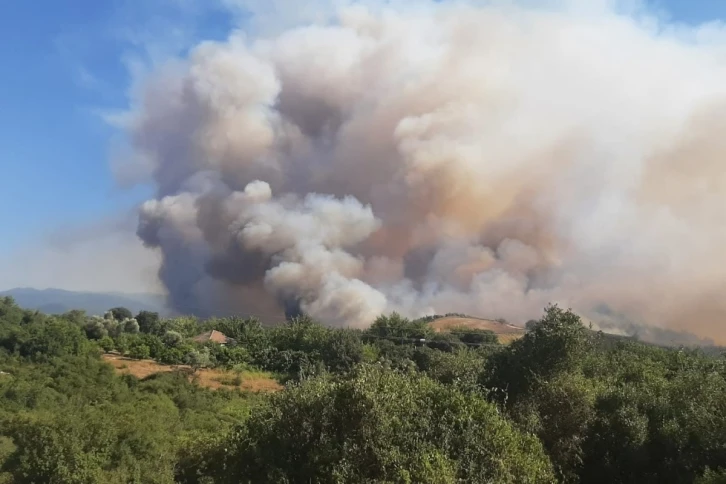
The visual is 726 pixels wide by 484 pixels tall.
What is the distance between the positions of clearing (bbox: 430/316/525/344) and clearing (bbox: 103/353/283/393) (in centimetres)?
2745

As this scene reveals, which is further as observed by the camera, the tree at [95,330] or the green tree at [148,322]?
the green tree at [148,322]

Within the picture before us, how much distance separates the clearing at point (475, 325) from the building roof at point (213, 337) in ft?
78.5

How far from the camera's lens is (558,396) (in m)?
17.1

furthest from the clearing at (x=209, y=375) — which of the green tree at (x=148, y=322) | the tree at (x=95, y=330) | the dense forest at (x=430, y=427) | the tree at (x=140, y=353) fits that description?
the green tree at (x=148, y=322)

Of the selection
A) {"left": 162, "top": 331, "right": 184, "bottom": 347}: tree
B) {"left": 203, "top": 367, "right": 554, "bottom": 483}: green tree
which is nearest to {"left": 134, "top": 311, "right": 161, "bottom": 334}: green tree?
{"left": 162, "top": 331, "right": 184, "bottom": 347}: tree

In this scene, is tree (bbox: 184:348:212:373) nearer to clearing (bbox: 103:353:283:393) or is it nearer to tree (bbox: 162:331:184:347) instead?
clearing (bbox: 103:353:283:393)

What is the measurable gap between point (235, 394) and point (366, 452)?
30710 mm

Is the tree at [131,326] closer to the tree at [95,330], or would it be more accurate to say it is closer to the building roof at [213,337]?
the tree at [95,330]

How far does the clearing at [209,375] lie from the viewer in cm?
4353

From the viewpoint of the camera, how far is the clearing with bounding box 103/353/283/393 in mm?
43531

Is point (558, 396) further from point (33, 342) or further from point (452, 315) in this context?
point (452, 315)

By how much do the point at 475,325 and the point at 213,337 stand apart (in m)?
33.0

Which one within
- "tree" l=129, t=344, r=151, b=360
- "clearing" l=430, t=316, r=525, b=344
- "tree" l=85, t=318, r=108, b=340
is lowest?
"tree" l=129, t=344, r=151, b=360

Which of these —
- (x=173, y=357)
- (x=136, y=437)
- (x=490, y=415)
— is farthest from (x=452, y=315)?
(x=490, y=415)
